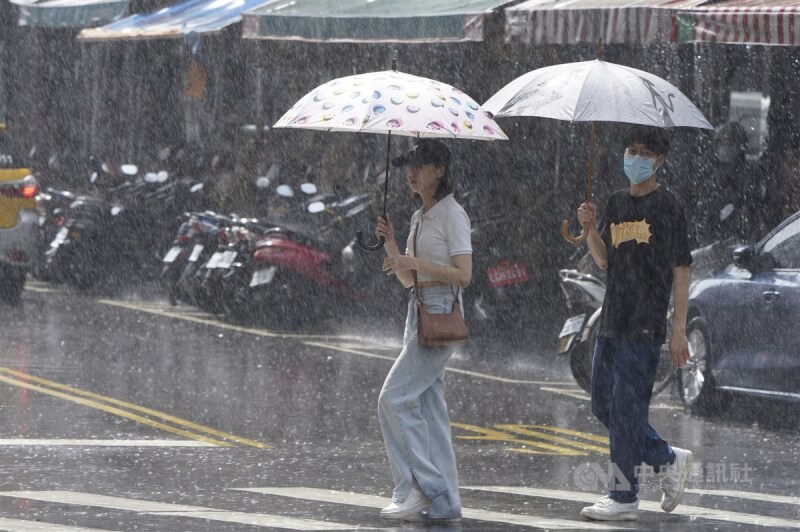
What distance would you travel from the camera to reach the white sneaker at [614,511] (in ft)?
28.0

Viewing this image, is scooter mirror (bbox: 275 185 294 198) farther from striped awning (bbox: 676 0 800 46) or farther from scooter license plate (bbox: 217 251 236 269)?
striped awning (bbox: 676 0 800 46)

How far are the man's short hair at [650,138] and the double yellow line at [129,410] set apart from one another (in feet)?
11.8

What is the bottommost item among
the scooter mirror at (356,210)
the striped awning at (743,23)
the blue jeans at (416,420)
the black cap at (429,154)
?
the scooter mirror at (356,210)

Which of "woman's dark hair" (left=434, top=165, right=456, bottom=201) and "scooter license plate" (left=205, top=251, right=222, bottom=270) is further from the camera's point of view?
"scooter license plate" (left=205, top=251, right=222, bottom=270)

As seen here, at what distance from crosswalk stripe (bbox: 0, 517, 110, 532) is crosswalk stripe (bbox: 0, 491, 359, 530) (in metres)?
0.55

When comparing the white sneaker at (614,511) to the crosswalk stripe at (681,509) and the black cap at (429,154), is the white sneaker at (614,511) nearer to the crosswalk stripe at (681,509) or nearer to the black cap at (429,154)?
the crosswalk stripe at (681,509)

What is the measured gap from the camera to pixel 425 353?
333 inches

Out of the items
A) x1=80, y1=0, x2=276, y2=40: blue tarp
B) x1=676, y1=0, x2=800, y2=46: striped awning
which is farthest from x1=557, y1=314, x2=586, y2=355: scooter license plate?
x1=80, y1=0, x2=276, y2=40: blue tarp

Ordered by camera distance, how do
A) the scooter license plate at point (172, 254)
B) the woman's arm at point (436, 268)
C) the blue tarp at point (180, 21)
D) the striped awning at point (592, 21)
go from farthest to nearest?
the blue tarp at point (180, 21) → the scooter license plate at point (172, 254) → the striped awning at point (592, 21) → the woman's arm at point (436, 268)

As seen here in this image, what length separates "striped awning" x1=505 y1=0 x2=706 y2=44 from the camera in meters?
17.0

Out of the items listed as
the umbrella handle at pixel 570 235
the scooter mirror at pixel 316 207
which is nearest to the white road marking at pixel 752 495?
the umbrella handle at pixel 570 235

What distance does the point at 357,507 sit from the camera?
A: 898cm

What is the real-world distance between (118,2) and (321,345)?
14537mm

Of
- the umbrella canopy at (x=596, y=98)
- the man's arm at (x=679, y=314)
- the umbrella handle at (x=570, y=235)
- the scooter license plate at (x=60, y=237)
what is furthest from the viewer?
the scooter license plate at (x=60, y=237)
